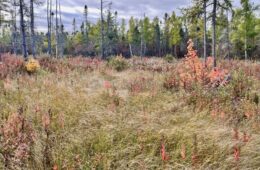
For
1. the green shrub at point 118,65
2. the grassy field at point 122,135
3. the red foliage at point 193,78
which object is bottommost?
the grassy field at point 122,135

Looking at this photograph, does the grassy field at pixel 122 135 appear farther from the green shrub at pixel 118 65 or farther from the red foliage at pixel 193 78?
the green shrub at pixel 118 65

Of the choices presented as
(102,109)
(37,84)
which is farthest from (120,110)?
(37,84)

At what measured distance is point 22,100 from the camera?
217 inches

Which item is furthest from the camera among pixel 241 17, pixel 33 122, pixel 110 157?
pixel 241 17

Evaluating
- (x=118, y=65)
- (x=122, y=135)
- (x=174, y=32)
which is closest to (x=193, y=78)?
(x=122, y=135)

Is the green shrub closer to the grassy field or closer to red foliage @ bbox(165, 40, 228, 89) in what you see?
red foliage @ bbox(165, 40, 228, 89)

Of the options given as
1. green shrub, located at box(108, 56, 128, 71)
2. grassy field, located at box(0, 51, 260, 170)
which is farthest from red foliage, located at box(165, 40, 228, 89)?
green shrub, located at box(108, 56, 128, 71)

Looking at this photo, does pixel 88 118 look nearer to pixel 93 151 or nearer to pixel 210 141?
pixel 93 151

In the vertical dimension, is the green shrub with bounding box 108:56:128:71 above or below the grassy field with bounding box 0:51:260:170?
above

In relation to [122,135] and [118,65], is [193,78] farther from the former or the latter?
[118,65]

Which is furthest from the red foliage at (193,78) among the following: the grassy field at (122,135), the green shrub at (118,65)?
the green shrub at (118,65)

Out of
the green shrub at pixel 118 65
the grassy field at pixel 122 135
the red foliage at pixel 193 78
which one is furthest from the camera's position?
the green shrub at pixel 118 65

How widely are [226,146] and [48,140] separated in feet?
7.13

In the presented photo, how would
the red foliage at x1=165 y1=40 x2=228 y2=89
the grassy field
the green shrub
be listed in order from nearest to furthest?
the grassy field → the red foliage at x1=165 y1=40 x2=228 y2=89 → the green shrub
